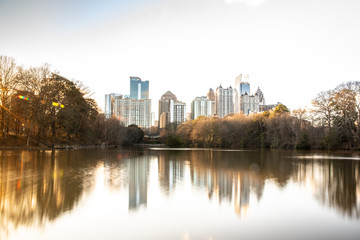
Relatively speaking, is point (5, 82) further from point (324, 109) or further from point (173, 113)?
point (173, 113)

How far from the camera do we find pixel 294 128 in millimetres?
54594

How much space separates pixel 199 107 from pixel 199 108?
0.83 meters

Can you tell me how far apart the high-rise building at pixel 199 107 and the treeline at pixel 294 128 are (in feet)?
344

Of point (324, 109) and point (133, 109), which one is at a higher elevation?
point (133, 109)

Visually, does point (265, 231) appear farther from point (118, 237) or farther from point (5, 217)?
point (5, 217)

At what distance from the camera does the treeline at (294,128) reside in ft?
147

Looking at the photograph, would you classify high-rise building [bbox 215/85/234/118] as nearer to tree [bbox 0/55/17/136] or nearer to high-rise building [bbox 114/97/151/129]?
high-rise building [bbox 114/97/151/129]

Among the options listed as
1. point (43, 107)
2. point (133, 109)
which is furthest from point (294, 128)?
point (133, 109)

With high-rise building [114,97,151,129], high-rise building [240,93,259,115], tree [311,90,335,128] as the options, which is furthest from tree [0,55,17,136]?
high-rise building [240,93,259,115]

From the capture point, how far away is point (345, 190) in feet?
32.4

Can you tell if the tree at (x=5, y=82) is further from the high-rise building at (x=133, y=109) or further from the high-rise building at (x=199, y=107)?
the high-rise building at (x=199, y=107)

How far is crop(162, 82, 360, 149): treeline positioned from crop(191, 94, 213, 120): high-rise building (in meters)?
105

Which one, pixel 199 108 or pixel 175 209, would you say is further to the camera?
pixel 199 108

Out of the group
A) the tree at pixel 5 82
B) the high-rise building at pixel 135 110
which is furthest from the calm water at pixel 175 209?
the high-rise building at pixel 135 110
